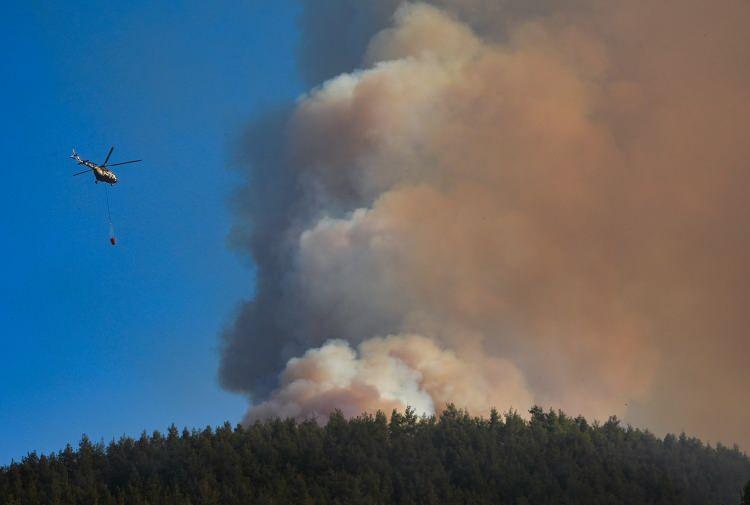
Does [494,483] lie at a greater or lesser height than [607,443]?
lesser

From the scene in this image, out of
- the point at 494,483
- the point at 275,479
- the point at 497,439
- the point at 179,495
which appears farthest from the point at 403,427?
the point at 179,495

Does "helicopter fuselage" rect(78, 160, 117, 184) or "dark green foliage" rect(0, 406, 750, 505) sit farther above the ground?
"helicopter fuselage" rect(78, 160, 117, 184)

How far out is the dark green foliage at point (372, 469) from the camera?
488 feet

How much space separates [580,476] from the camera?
172 metres

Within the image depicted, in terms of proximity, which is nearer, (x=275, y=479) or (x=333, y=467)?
(x=275, y=479)

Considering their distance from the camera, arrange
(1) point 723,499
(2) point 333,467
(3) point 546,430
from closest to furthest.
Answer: (2) point 333,467 < (1) point 723,499 < (3) point 546,430

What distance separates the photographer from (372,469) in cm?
16038

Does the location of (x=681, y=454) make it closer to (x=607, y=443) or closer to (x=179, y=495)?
(x=607, y=443)

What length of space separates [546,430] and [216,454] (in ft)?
204

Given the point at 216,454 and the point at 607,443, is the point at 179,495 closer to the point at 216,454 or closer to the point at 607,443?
the point at 216,454

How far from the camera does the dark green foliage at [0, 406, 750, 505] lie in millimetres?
148750

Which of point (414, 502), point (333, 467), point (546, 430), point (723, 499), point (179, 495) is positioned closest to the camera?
point (179, 495)

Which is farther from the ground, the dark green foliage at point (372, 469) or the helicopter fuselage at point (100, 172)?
the helicopter fuselage at point (100, 172)

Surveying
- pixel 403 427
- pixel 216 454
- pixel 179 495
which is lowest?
pixel 179 495
